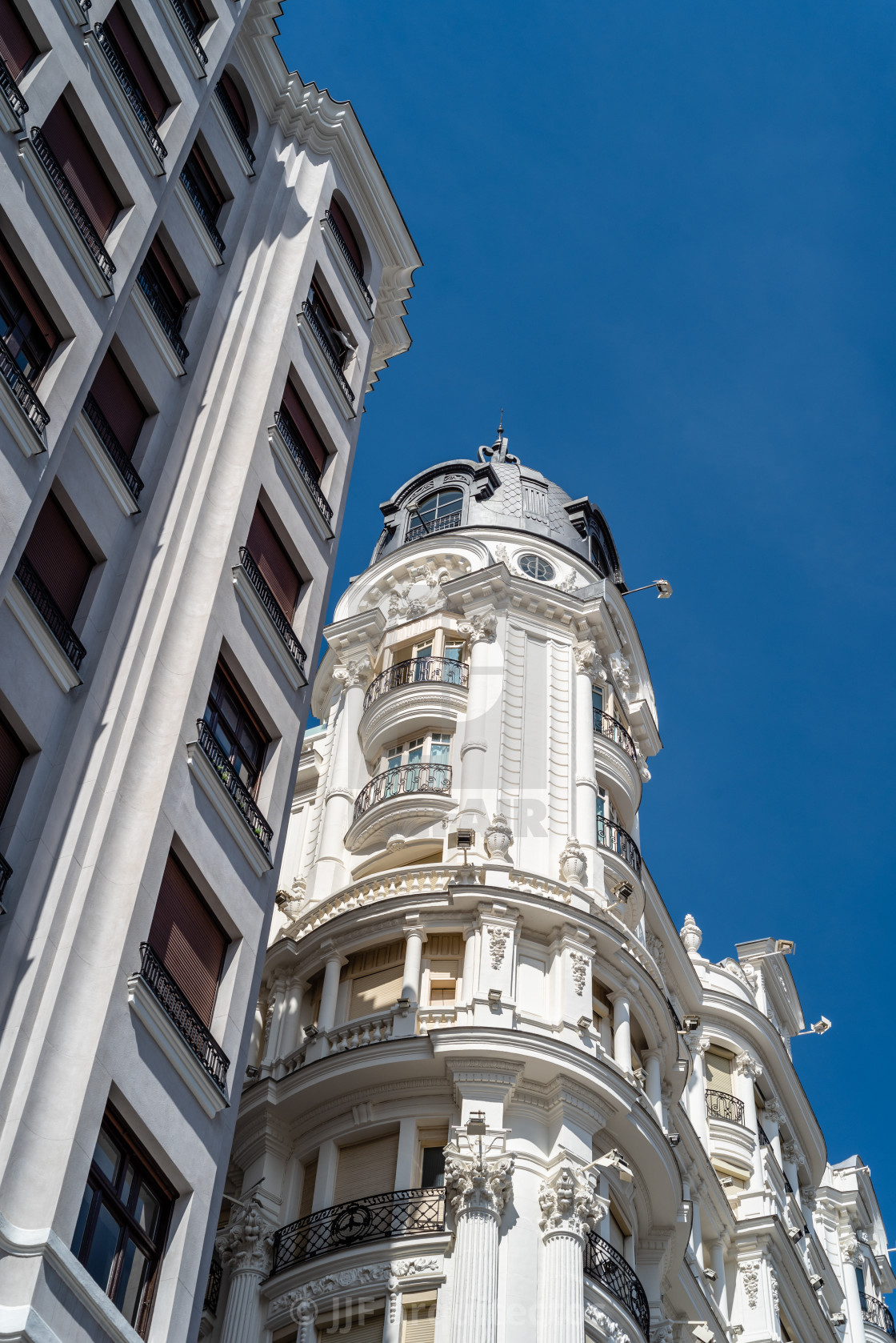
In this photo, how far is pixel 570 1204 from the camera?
107ft

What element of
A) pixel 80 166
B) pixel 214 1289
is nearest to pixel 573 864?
pixel 214 1289

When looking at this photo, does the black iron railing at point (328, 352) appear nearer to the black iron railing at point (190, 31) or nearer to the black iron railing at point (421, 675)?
the black iron railing at point (190, 31)

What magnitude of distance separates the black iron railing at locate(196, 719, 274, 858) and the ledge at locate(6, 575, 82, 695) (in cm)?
242

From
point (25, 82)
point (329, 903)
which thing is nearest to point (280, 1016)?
point (329, 903)

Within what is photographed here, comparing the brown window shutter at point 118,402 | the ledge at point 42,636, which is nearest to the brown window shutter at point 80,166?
the brown window shutter at point 118,402

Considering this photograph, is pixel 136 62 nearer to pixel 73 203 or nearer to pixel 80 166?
pixel 80 166

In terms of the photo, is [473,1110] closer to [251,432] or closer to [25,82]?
[251,432]

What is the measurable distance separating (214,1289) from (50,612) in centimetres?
1806

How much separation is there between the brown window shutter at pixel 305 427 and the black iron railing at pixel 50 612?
9.73 metres

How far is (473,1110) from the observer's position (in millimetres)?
33938

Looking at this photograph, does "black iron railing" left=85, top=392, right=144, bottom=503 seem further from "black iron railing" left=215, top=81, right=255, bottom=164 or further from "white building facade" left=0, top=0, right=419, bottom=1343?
"black iron railing" left=215, top=81, right=255, bottom=164

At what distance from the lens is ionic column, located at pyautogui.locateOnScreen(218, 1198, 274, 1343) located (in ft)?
107

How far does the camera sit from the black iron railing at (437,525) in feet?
177

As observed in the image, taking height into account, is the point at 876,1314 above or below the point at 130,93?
above
